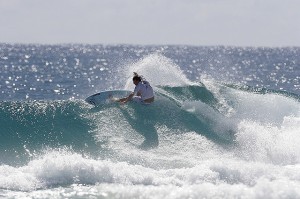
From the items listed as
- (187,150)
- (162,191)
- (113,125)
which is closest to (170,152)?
(187,150)

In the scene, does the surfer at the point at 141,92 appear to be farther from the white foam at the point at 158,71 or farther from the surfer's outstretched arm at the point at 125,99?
the white foam at the point at 158,71

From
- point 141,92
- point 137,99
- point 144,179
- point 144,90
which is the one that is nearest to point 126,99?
point 137,99

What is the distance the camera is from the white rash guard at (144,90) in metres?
20.2

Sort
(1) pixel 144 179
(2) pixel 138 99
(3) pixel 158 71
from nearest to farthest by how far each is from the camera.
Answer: (1) pixel 144 179 → (2) pixel 138 99 → (3) pixel 158 71

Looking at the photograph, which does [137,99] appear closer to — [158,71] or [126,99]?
[126,99]

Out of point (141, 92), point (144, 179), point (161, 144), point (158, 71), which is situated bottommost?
point (144, 179)

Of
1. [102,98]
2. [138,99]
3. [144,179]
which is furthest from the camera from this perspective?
[102,98]

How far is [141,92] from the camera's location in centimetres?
2050

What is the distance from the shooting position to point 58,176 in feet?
51.7

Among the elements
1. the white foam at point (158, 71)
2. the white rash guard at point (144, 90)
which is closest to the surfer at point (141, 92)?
the white rash guard at point (144, 90)

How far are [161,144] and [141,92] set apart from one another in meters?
2.10

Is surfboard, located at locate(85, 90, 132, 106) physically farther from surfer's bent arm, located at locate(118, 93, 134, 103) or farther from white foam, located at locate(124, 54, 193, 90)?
white foam, located at locate(124, 54, 193, 90)

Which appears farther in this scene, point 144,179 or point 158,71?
point 158,71

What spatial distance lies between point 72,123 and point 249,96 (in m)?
6.18
